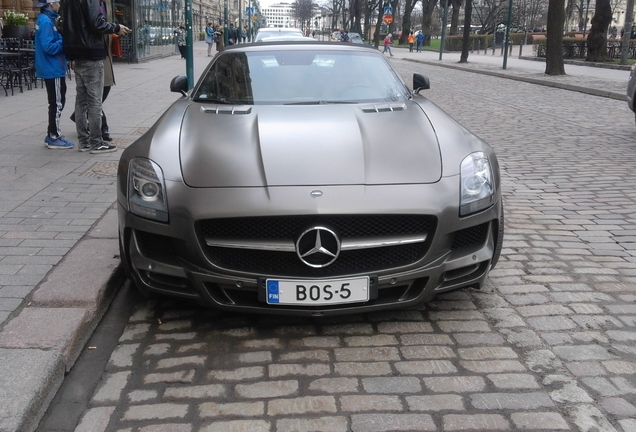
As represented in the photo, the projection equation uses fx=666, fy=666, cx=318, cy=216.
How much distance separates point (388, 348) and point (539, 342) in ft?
2.53

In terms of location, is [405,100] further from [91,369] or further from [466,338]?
[91,369]

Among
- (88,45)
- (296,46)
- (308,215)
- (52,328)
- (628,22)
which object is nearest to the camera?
(308,215)

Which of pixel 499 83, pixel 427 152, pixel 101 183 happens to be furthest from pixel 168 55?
pixel 427 152

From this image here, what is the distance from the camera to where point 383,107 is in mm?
4297

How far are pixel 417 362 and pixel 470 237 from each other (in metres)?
0.73

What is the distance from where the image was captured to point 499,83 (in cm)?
2158

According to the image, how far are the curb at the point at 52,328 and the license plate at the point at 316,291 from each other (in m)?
1.00

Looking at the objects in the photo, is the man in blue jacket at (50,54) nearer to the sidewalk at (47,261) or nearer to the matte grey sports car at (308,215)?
the sidewalk at (47,261)

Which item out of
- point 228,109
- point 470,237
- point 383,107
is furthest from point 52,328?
point 383,107

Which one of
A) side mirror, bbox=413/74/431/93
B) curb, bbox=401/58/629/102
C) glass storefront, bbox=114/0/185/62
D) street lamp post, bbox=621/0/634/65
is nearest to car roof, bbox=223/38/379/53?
side mirror, bbox=413/74/431/93

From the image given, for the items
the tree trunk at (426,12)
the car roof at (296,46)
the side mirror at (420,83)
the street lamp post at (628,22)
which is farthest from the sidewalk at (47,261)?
the tree trunk at (426,12)

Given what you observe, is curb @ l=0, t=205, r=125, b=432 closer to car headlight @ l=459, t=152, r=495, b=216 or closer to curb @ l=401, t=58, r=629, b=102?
car headlight @ l=459, t=152, r=495, b=216

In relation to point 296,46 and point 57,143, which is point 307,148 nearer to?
point 296,46

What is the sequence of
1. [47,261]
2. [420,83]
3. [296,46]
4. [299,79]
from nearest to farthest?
[47,261]
[299,79]
[296,46]
[420,83]
